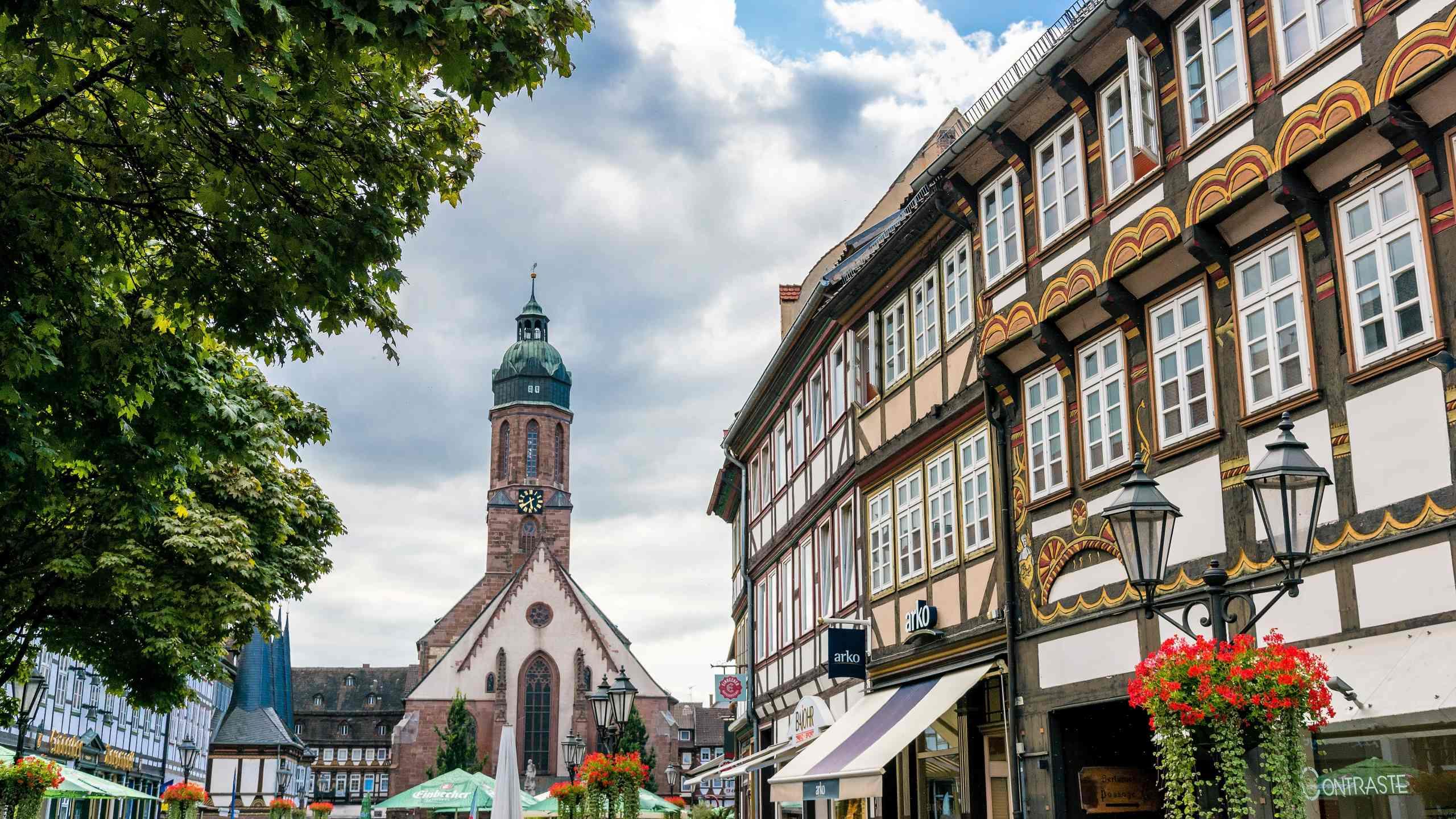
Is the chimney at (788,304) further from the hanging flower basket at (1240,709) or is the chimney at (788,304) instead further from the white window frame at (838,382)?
the hanging flower basket at (1240,709)

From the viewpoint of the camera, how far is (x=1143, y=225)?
12922mm

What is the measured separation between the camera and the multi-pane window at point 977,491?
54.3ft

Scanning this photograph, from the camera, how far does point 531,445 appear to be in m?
104

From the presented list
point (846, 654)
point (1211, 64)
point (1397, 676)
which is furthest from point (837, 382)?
point (1397, 676)

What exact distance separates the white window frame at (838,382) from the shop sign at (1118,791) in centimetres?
937

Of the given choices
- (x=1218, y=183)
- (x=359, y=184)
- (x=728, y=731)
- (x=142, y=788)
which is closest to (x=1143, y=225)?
(x=1218, y=183)

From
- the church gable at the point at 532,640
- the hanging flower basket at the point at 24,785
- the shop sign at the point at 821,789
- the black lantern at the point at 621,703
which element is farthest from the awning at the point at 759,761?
the church gable at the point at 532,640

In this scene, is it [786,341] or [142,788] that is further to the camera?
[142,788]

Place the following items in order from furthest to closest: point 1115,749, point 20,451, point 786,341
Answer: point 786,341, point 1115,749, point 20,451

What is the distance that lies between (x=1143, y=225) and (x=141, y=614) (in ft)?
49.9

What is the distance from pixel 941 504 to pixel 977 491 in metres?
1.21

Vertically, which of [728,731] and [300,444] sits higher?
[300,444]

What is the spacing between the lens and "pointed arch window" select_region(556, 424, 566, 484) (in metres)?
104

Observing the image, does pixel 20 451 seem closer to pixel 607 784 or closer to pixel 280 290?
pixel 280 290
